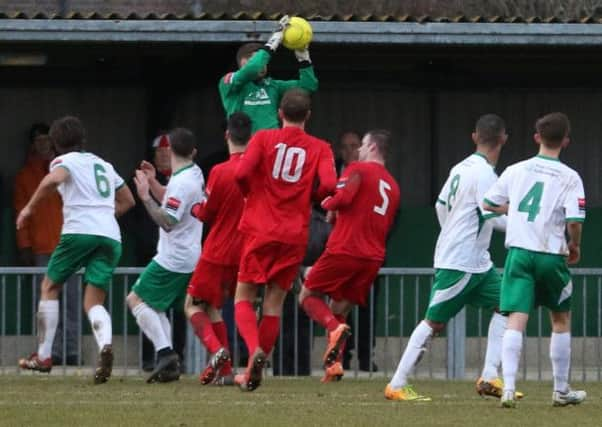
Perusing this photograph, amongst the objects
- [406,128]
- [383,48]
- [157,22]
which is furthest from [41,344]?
[406,128]

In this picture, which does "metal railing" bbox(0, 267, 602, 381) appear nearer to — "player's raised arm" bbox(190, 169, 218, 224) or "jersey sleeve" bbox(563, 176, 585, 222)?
"player's raised arm" bbox(190, 169, 218, 224)

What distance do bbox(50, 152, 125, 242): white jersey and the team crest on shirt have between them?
0.43 metres

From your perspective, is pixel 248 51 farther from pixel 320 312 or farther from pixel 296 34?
pixel 320 312

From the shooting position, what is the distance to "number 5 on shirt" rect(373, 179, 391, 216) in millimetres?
14969

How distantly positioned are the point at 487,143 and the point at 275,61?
597 cm

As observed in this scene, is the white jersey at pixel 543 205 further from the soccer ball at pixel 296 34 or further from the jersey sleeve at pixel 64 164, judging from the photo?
the jersey sleeve at pixel 64 164

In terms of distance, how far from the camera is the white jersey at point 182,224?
570 inches

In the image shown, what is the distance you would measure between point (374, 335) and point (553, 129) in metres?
5.30

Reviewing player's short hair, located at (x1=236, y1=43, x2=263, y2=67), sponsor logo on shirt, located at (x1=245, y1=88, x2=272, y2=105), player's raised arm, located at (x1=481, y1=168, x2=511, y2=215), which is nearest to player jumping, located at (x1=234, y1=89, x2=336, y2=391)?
player's raised arm, located at (x1=481, y1=168, x2=511, y2=215)

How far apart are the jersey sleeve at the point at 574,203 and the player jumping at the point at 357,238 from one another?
10.3 ft

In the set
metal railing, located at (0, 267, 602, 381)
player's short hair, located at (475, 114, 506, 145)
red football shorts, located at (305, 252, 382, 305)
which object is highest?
player's short hair, located at (475, 114, 506, 145)

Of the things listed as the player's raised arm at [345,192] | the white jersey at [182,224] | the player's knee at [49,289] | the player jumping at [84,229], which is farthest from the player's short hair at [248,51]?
the player's knee at [49,289]

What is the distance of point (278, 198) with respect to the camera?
1309 centimetres

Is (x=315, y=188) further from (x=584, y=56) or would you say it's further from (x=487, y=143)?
(x=584, y=56)
